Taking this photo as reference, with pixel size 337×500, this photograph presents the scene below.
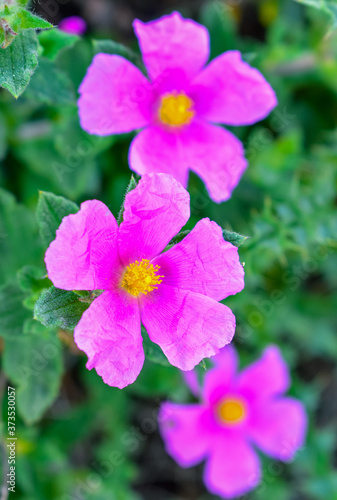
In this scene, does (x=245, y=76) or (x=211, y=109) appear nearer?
(x=245, y=76)

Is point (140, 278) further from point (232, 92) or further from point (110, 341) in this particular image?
point (232, 92)

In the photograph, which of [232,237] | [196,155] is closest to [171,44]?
[196,155]

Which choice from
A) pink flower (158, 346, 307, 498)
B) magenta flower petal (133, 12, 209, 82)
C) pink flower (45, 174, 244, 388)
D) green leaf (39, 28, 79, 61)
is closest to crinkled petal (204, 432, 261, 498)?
pink flower (158, 346, 307, 498)

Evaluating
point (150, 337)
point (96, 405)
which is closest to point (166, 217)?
point (150, 337)

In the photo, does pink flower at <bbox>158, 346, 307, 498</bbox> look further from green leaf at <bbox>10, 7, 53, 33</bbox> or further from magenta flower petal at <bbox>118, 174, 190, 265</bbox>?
green leaf at <bbox>10, 7, 53, 33</bbox>

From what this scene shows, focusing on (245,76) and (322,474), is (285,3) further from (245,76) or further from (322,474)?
(322,474)

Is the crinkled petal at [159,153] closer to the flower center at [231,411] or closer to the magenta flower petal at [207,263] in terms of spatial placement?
the magenta flower petal at [207,263]
